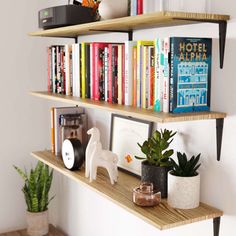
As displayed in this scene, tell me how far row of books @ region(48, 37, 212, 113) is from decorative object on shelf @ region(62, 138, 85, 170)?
238 millimetres

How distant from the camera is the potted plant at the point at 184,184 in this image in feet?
4.91

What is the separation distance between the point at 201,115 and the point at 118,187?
589 millimetres

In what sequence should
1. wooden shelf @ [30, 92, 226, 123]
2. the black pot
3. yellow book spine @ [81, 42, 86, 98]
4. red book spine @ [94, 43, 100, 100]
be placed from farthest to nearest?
yellow book spine @ [81, 42, 86, 98], red book spine @ [94, 43, 100, 100], the black pot, wooden shelf @ [30, 92, 226, 123]

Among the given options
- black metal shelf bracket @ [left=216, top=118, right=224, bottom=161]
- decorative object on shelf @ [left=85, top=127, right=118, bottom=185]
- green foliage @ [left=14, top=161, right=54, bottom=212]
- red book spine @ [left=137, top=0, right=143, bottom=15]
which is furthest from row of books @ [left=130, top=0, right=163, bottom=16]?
green foliage @ [left=14, top=161, right=54, bottom=212]

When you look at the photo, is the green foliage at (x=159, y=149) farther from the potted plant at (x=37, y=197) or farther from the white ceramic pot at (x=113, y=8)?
the potted plant at (x=37, y=197)

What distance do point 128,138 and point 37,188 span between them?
958 millimetres

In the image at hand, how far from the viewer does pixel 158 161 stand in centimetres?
161

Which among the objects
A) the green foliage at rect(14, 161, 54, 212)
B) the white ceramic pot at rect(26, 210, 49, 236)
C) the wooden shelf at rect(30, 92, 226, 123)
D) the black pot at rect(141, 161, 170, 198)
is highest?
the wooden shelf at rect(30, 92, 226, 123)

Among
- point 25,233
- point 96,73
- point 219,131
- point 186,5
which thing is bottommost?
point 25,233

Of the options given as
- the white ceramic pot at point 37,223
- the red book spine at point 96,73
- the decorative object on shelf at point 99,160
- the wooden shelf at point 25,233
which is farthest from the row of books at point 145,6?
the wooden shelf at point 25,233

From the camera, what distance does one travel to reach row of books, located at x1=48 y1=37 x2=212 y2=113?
Result: 140 centimetres

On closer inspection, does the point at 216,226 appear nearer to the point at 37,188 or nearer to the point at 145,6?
the point at 145,6

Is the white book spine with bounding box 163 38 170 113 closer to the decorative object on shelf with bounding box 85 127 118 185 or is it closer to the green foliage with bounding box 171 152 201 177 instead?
the green foliage with bounding box 171 152 201 177

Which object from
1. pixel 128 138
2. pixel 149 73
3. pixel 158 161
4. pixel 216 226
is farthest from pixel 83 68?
pixel 216 226
